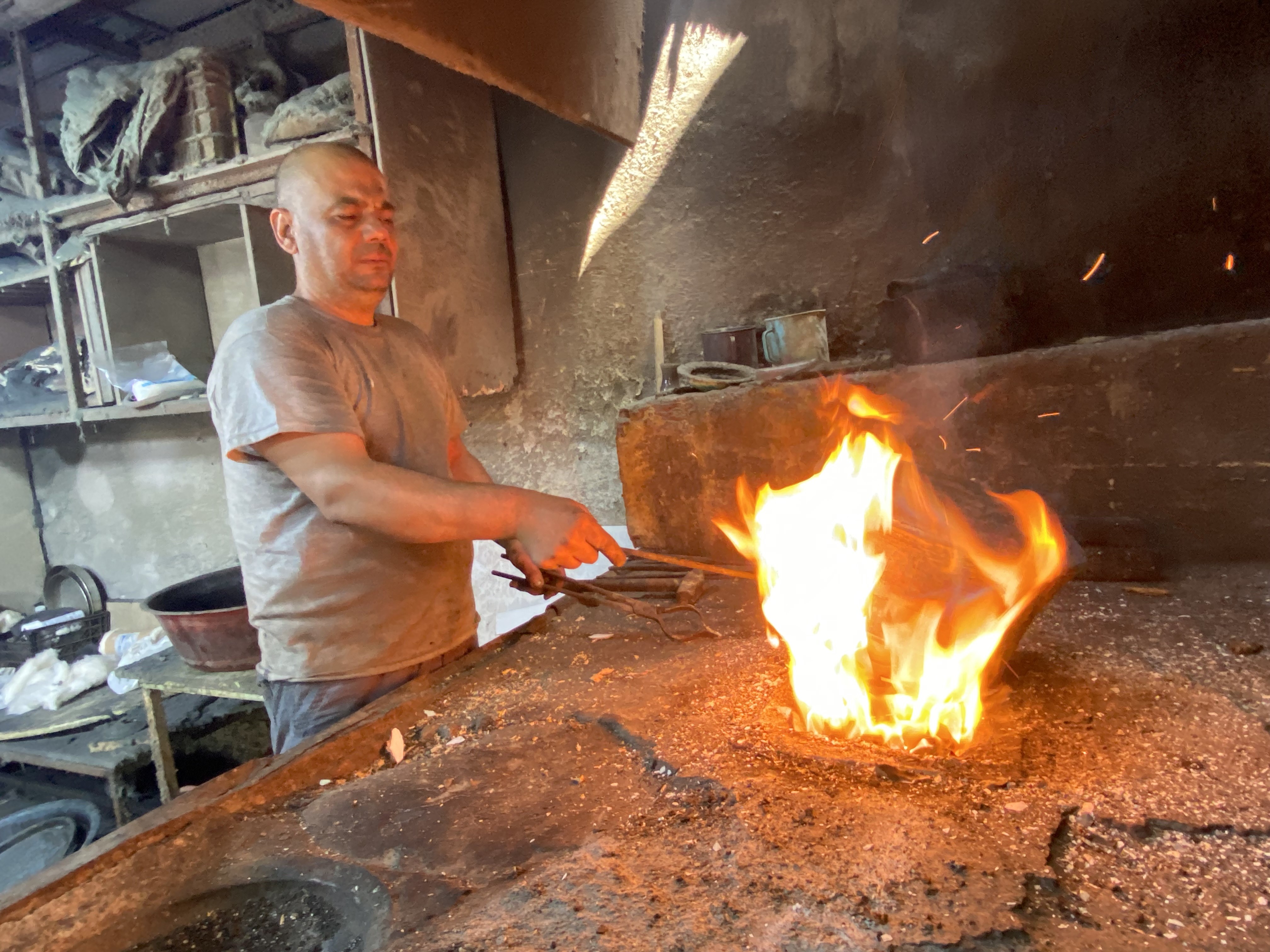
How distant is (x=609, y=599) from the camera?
212cm

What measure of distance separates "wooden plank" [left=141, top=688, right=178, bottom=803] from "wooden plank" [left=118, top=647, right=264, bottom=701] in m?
0.09

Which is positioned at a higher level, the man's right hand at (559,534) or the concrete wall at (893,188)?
the concrete wall at (893,188)

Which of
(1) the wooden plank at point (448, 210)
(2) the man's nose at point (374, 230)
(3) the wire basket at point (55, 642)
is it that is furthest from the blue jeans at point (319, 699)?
(3) the wire basket at point (55, 642)

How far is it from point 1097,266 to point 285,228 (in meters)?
3.14

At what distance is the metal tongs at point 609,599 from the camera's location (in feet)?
6.96

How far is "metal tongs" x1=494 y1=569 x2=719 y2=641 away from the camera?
212 cm

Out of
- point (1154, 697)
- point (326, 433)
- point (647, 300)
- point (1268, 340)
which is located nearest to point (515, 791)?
point (326, 433)

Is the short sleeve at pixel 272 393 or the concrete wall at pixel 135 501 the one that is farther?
the concrete wall at pixel 135 501

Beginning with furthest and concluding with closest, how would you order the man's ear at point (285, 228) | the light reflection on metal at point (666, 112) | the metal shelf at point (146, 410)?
1. the metal shelf at point (146, 410)
2. the light reflection on metal at point (666, 112)
3. the man's ear at point (285, 228)

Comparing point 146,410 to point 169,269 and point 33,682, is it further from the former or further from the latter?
point 33,682

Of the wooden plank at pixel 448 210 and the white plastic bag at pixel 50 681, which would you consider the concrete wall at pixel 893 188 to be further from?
the white plastic bag at pixel 50 681

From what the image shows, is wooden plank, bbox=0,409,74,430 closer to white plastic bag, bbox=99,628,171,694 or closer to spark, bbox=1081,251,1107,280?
white plastic bag, bbox=99,628,171,694

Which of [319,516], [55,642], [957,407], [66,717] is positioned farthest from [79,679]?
[957,407]

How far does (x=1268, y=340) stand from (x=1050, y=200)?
3.58 ft
